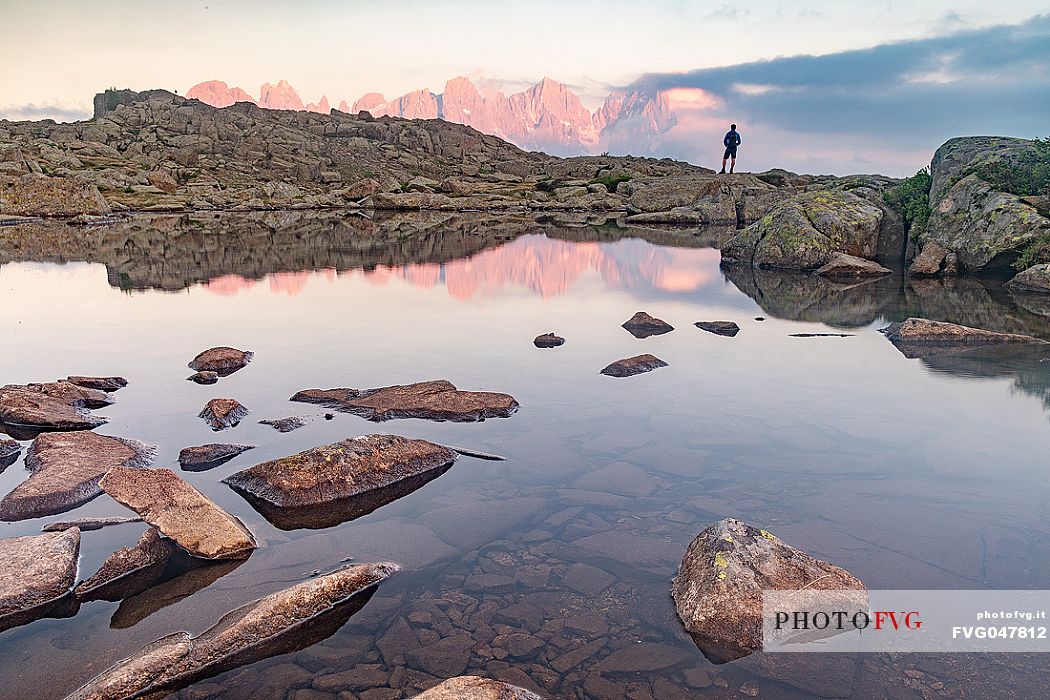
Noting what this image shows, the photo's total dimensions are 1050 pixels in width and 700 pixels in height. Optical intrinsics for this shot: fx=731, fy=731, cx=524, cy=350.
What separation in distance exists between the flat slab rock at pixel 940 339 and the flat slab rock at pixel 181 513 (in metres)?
13.2

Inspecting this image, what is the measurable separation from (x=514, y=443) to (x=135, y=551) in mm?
4777

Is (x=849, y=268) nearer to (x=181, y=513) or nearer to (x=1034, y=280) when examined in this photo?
(x=1034, y=280)

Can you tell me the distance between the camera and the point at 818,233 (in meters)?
29.6

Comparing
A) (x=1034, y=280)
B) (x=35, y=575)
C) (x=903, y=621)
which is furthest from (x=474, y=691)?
(x=1034, y=280)

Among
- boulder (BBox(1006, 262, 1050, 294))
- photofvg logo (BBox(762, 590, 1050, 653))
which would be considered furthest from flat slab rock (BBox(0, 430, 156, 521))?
boulder (BBox(1006, 262, 1050, 294))

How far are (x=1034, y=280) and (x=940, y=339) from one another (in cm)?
1017

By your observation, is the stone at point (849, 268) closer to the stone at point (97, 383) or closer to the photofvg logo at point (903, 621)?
the photofvg logo at point (903, 621)

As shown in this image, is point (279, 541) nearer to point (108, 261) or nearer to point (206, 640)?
point (206, 640)

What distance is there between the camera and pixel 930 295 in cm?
2331

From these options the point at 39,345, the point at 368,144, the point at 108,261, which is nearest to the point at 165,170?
the point at 368,144

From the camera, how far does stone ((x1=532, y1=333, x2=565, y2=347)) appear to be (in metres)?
16.1

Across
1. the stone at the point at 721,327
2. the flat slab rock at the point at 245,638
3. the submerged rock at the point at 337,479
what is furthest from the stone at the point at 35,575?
the stone at the point at 721,327

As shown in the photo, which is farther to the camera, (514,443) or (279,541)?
(514,443)

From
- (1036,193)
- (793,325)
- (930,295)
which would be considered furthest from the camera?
(1036,193)
